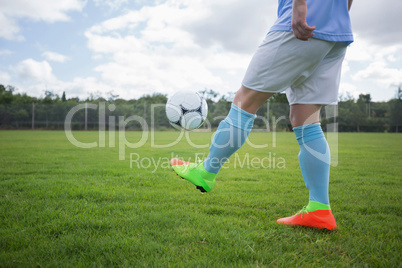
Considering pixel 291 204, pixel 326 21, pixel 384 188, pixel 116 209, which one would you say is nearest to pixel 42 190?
pixel 116 209

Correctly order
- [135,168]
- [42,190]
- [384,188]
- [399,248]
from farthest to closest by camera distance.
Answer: [135,168]
[384,188]
[42,190]
[399,248]

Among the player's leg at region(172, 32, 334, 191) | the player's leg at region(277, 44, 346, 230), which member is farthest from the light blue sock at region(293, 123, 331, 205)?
the player's leg at region(172, 32, 334, 191)

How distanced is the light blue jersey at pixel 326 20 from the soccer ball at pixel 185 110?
80.3 inches

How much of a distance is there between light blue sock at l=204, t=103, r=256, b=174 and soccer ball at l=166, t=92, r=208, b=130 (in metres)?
1.78

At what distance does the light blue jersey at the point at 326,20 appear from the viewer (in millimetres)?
1381

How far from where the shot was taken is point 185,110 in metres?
3.41

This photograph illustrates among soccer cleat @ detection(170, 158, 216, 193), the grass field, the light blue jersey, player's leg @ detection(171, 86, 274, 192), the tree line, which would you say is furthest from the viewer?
the tree line

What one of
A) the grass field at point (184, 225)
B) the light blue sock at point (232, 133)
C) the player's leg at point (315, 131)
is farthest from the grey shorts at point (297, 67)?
the grass field at point (184, 225)

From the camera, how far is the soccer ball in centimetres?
339

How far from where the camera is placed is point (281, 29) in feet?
4.61

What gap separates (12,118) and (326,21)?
26964mm

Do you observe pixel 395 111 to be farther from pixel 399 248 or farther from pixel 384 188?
pixel 399 248

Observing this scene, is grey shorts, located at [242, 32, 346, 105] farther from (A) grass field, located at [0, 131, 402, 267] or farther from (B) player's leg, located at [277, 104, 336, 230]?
(A) grass field, located at [0, 131, 402, 267]

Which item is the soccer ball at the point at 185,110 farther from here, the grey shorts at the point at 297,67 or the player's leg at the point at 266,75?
the grey shorts at the point at 297,67
